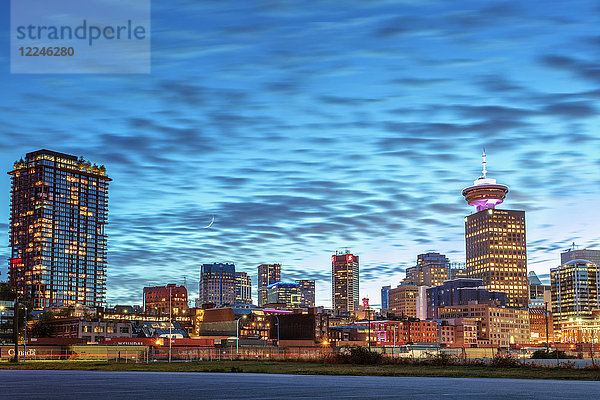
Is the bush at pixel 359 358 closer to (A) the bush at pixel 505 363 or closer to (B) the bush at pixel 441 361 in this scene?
(B) the bush at pixel 441 361

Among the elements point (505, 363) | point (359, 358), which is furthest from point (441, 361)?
point (359, 358)

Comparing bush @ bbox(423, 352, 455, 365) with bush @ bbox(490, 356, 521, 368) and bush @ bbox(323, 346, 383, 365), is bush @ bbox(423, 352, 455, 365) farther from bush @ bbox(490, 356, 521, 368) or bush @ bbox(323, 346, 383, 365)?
bush @ bbox(323, 346, 383, 365)

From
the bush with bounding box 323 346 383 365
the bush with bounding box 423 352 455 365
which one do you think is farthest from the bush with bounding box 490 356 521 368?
the bush with bounding box 323 346 383 365

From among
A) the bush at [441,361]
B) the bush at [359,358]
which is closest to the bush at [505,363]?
the bush at [441,361]

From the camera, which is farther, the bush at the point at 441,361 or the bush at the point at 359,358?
the bush at the point at 359,358

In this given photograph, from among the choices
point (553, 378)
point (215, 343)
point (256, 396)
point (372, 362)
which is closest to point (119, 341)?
point (215, 343)

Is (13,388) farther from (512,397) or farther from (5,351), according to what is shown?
(5,351)

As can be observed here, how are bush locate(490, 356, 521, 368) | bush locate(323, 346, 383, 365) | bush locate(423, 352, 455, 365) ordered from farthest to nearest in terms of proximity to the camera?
1. bush locate(323, 346, 383, 365)
2. bush locate(423, 352, 455, 365)
3. bush locate(490, 356, 521, 368)

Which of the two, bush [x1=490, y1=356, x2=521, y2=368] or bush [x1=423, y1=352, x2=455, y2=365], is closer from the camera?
bush [x1=490, y1=356, x2=521, y2=368]

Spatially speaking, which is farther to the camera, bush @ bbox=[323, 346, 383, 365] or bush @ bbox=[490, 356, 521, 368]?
bush @ bbox=[323, 346, 383, 365]

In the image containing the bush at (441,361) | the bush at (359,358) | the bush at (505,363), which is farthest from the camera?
the bush at (359,358)

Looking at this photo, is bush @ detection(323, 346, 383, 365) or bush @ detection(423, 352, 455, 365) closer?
bush @ detection(423, 352, 455, 365)

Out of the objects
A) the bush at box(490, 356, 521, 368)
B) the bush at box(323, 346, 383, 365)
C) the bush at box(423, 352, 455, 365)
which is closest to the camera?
the bush at box(490, 356, 521, 368)

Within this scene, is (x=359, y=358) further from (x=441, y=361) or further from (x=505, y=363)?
(x=505, y=363)
